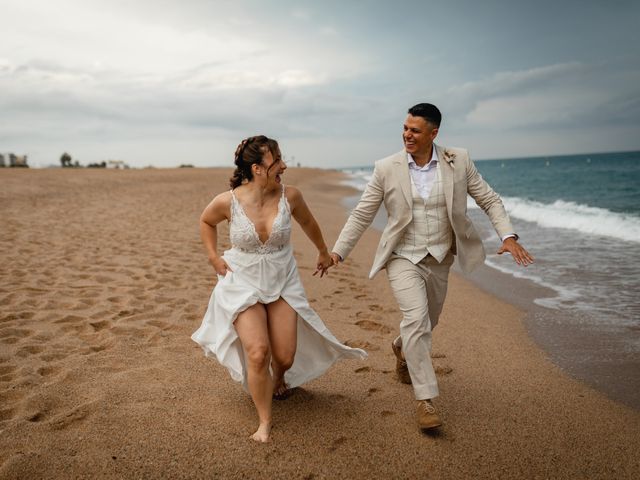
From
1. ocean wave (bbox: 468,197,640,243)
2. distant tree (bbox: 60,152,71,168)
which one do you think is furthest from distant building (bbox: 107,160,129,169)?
ocean wave (bbox: 468,197,640,243)

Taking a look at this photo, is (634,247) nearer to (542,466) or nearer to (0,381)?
(542,466)

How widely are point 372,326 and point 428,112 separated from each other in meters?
2.87

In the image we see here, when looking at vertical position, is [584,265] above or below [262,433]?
above

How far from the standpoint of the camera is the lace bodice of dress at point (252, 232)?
3514mm

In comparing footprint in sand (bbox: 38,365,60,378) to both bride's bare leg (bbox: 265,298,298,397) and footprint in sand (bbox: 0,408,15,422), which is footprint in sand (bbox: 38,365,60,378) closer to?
footprint in sand (bbox: 0,408,15,422)

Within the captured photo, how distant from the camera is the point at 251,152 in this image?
11.7ft

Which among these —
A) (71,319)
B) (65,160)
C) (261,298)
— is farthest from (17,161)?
(261,298)

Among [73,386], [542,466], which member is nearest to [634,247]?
[542,466]

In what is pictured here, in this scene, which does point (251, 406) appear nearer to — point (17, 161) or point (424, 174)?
point (424, 174)

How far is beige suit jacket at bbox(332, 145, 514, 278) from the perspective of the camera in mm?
3705

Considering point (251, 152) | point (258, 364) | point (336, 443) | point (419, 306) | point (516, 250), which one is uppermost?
point (251, 152)

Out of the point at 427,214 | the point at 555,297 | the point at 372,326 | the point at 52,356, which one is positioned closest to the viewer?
the point at 427,214

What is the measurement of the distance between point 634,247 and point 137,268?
34.7 feet

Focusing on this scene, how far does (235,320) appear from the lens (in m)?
3.36
